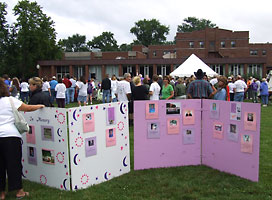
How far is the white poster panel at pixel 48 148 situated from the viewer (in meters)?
4.79

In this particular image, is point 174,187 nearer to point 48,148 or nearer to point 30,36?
point 48,148

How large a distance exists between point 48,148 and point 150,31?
10140cm

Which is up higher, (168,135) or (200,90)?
(200,90)

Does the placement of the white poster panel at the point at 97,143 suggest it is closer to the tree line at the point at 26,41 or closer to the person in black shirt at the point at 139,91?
the person in black shirt at the point at 139,91

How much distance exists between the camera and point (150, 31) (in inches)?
4067

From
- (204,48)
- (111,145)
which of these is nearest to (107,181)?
(111,145)

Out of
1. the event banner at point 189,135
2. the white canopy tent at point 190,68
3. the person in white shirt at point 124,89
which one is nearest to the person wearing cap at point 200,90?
the event banner at point 189,135

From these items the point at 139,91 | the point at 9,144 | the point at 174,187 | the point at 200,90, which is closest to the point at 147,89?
the point at 139,91

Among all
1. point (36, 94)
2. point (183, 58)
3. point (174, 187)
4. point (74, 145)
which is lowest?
point (174, 187)

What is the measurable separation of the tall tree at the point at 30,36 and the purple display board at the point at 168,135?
47612 mm

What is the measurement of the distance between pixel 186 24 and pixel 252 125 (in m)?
115

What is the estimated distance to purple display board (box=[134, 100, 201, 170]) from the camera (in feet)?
19.4

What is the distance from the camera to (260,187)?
4.89m

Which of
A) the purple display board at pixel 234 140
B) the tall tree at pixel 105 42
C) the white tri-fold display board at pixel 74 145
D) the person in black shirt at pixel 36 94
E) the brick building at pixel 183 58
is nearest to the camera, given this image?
the white tri-fold display board at pixel 74 145
